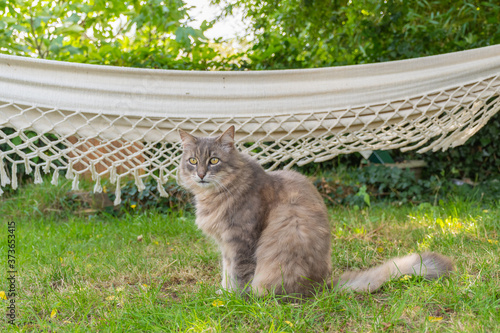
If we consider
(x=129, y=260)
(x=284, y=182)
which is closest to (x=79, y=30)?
(x=129, y=260)

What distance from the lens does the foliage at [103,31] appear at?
2.99 meters

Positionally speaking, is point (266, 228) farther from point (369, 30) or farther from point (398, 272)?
point (369, 30)

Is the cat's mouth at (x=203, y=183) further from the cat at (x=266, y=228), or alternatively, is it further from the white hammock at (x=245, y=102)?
the white hammock at (x=245, y=102)

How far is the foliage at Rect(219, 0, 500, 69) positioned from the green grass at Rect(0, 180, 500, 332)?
1387mm

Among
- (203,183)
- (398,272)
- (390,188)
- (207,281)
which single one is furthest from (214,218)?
(390,188)

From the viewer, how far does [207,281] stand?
200cm

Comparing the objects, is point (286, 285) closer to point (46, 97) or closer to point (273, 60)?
point (46, 97)

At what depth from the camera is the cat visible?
1.66 meters

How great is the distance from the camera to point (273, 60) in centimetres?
403

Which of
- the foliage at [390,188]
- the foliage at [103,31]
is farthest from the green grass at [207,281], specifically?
the foliage at [103,31]

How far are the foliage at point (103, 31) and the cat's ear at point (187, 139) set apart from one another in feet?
2.97

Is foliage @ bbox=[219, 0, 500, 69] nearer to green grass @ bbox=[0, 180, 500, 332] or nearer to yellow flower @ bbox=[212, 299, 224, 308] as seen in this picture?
green grass @ bbox=[0, 180, 500, 332]

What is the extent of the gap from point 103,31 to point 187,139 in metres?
2.17

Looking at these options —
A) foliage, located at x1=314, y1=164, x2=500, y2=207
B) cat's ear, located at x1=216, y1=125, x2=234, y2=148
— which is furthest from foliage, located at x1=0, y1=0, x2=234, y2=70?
foliage, located at x1=314, y1=164, x2=500, y2=207
